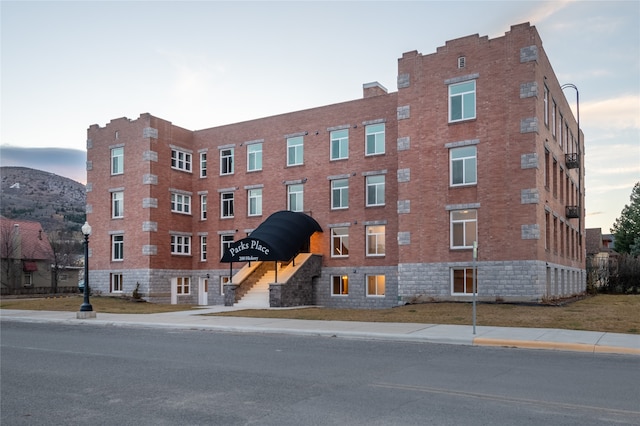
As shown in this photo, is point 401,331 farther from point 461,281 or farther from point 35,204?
point 35,204

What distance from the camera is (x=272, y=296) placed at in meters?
32.1

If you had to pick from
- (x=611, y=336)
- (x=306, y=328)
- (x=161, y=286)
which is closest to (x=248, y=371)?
(x=306, y=328)

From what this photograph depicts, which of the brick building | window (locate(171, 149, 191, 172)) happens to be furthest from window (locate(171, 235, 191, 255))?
window (locate(171, 149, 191, 172))

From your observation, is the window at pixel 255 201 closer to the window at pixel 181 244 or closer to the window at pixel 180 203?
the window at pixel 180 203

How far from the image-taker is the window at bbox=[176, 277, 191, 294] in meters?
41.7

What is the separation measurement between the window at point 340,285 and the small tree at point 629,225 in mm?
54478

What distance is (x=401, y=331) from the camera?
1772cm

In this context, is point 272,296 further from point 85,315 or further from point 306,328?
point 306,328

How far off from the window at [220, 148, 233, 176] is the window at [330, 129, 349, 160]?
850 cm

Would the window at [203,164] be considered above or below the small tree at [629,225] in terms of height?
above

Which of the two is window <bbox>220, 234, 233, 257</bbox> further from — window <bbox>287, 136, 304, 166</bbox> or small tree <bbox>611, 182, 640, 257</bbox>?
small tree <bbox>611, 182, 640, 257</bbox>

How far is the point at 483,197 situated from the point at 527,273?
438 centimetres

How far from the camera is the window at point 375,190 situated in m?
35.2

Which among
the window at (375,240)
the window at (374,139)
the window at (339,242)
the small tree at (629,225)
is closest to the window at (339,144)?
the window at (374,139)
